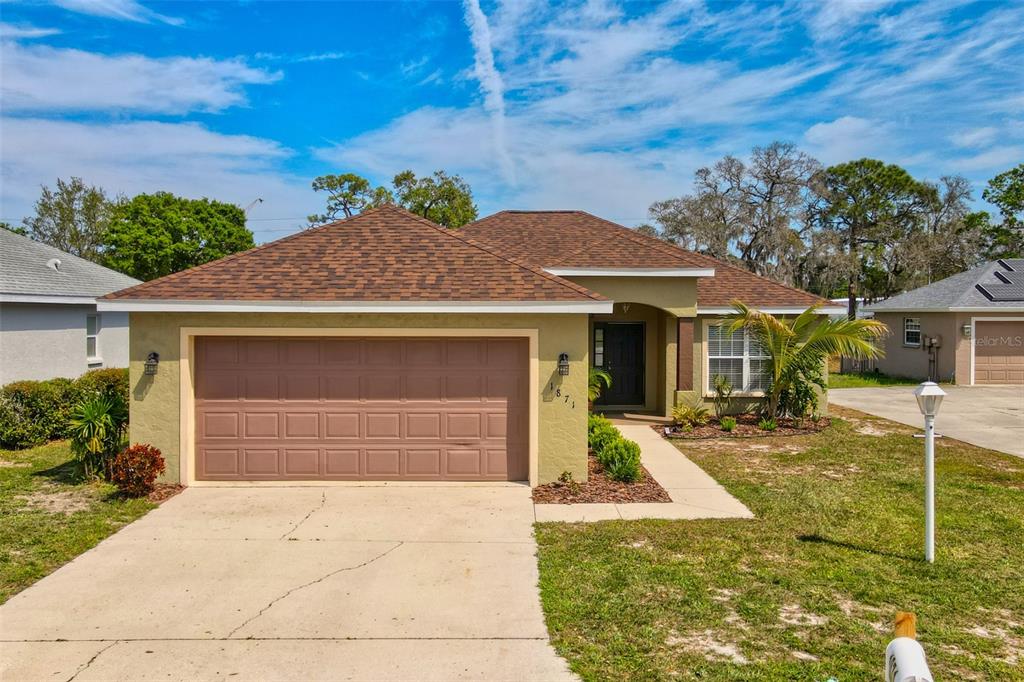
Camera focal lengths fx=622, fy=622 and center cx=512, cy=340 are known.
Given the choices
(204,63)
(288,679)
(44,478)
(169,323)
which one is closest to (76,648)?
(288,679)

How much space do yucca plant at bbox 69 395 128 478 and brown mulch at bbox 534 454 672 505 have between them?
6388 mm

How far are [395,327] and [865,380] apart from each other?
21.9m

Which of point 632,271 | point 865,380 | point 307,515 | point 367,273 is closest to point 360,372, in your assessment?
point 367,273

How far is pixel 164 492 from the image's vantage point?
8.87 meters

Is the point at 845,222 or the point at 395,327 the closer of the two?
the point at 395,327

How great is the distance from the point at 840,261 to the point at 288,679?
4309 cm

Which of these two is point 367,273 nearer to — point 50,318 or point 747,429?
point 747,429

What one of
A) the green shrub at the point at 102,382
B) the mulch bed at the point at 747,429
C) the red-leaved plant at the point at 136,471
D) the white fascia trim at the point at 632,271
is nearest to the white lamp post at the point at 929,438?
the mulch bed at the point at 747,429

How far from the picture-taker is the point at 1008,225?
40.6m

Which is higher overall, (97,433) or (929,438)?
(929,438)

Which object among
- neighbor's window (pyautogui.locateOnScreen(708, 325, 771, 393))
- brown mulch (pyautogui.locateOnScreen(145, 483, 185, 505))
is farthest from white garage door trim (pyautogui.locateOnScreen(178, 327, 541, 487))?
neighbor's window (pyautogui.locateOnScreen(708, 325, 771, 393))

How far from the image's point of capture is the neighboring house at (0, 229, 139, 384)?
14141mm

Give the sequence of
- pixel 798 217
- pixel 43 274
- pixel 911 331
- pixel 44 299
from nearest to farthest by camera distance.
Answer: pixel 44 299 → pixel 43 274 → pixel 911 331 → pixel 798 217

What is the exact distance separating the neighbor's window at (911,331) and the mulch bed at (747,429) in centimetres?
1253
